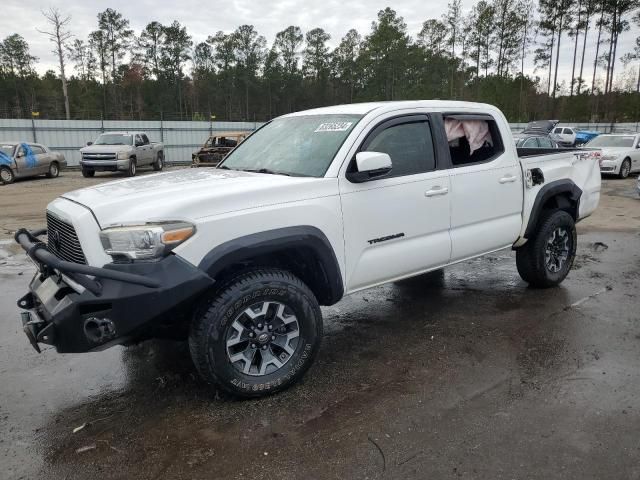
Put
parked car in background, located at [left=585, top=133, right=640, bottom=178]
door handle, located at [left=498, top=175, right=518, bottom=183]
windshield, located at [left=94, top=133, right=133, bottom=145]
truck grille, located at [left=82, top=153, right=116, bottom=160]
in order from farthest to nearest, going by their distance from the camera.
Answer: windshield, located at [left=94, top=133, right=133, bottom=145]
truck grille, located at [left=82, top=153, right=116, bottom=160]
parked car in background, located at [left=585, top=133, right=640, bottom=178]
door handle, located at [left=498, top=175, right=518, bottom=183]

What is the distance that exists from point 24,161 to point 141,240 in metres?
18.6

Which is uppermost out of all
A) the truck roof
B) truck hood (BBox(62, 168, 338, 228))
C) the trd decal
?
the truck roof

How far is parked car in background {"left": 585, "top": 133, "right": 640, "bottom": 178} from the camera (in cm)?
1812

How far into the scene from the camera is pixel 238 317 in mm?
3223

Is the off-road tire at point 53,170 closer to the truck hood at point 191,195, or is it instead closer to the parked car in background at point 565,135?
the truck hood at point 191,195

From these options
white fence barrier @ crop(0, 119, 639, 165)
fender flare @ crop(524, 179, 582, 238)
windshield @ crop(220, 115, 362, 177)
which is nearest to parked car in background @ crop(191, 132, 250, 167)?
white fence barrier @ crop(0, 119, 639, 165)

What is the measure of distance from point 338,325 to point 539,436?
2.18m

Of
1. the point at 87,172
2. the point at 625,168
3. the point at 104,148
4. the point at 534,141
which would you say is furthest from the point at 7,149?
the point at 625,168

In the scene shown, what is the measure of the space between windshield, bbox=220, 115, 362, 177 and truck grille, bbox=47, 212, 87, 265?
4.85 ft

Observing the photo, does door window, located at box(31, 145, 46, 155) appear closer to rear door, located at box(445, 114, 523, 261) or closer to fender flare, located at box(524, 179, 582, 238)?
→ rear door, located at box(445, 114, 523, 261)

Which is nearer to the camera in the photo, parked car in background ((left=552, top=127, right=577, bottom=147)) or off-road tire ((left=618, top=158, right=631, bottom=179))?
off-road tire ((left=618, top=158, right=631, bottom=179))

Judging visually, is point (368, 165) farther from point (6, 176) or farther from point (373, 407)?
point (6, 176)

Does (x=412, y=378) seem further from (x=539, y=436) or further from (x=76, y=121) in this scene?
(x=76, y=121)

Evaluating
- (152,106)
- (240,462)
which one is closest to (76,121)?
(240,462)
